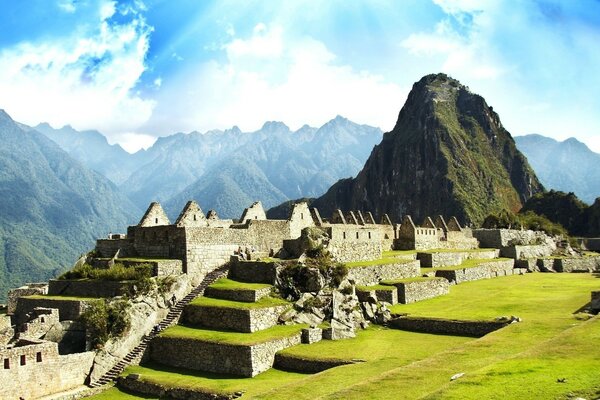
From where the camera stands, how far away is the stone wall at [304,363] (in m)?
22.8

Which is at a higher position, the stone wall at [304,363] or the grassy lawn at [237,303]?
the grassy lawn at [237,303]

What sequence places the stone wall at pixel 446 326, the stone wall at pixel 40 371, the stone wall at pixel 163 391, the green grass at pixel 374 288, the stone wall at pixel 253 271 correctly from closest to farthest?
the stone wall at pixel 163 391, the stone wall at pixel 40 371, the stone wall at pixel 446 326, the stone wall at pixel 253 271, the green grass at pixel 374 288

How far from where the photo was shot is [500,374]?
14.7 m

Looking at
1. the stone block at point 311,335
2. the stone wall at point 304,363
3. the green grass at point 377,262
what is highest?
the green grass at point 377,262

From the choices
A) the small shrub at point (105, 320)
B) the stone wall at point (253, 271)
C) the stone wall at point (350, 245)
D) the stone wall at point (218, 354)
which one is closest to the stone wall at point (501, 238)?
the stone wall at point (350, 245)

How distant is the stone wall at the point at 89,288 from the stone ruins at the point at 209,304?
58mm

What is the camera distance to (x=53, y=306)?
2920 centimetres

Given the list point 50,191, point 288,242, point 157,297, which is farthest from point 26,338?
point 50,191

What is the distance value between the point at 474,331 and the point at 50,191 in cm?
13130

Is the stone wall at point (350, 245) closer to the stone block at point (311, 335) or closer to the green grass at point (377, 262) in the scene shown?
the green grass at point (377, 262)

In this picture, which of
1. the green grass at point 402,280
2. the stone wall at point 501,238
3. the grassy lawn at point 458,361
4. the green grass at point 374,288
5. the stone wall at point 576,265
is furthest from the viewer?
the stone wall at point 501,238

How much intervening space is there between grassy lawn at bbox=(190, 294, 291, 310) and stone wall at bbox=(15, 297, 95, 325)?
5403 millimetres

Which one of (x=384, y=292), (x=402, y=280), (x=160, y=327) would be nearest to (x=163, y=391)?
(x=160, y=327)

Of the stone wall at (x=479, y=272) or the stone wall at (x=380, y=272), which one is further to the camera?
the stone wall at (x=479, y=272)
